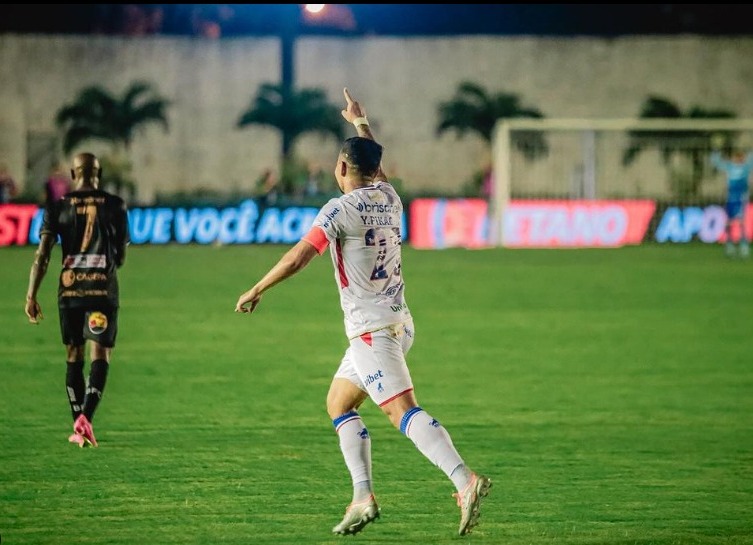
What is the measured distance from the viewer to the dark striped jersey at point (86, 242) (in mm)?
9516

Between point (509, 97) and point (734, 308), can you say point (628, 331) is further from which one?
point (509, 97)

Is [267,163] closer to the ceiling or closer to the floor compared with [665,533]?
closer to the ceiling

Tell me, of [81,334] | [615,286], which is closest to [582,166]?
[615,286]

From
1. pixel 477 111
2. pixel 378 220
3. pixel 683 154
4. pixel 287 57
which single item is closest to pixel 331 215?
pixel 378 220

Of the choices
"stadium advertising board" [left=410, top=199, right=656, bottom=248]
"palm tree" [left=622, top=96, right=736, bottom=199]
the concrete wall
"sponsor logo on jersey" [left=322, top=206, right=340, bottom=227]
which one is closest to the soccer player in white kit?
"sponsor logo on jersey" [left=322, top=206, right=340, bottom=227]

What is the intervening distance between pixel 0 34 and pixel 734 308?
36853mm

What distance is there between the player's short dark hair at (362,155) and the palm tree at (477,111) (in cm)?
4193

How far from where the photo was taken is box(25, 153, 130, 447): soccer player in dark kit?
9461mm

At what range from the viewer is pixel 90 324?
9.59 m

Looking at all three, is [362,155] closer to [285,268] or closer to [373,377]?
[285,268]

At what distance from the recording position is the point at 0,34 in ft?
163

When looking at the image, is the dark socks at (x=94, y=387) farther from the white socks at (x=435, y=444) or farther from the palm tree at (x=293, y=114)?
the palm tree at (x=293, y=114)

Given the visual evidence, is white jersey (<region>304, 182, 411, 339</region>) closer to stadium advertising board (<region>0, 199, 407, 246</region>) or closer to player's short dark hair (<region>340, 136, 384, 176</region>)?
player's short dark hair (<region>340, 136, 384, 176</region>)

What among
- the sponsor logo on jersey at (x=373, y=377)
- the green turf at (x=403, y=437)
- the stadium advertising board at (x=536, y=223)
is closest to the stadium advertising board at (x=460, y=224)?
the stadium advertising board at (x=536, y=223)
